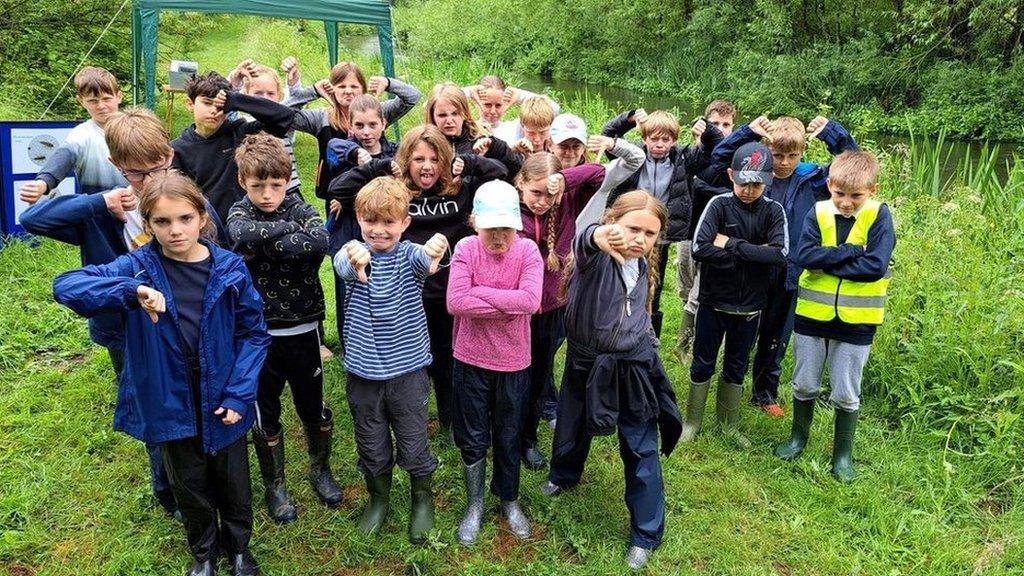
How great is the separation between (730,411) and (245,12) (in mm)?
6982

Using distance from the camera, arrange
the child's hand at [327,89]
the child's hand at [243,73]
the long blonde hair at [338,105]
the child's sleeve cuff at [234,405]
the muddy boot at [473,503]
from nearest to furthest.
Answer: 1. the child's sleeve cuff at [234,405]
2. the muddy boot at [473,503]
3. the long blonde hair at [338,105]
4. the child's hand at [327,89]
5. the child's hand at [243,73]

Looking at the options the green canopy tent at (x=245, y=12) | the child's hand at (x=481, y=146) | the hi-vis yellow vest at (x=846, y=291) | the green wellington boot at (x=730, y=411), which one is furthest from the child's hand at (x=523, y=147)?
the green canopy tent at (x=245, y=12)

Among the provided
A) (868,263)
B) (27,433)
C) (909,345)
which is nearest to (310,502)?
(27,433)

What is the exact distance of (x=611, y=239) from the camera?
98.2 inches

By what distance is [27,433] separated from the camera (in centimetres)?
339

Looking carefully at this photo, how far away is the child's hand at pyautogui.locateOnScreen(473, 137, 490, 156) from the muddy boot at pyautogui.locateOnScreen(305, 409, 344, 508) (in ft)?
4.59

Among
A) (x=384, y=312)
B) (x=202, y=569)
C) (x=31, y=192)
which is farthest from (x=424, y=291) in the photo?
(x=31, y=192)

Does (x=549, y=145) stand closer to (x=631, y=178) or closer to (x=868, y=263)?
(x=631, y=178)

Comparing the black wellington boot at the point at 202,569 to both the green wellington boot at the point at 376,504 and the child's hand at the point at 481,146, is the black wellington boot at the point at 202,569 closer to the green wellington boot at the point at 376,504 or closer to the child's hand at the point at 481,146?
the green wellington boot at the point at 376,504

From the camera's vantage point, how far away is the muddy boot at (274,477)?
9.53 feet

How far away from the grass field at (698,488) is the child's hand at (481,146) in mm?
1477

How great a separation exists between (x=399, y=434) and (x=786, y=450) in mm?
2007

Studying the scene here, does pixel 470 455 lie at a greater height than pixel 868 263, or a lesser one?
lesser

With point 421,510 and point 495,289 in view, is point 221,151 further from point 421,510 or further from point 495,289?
point 421,510
